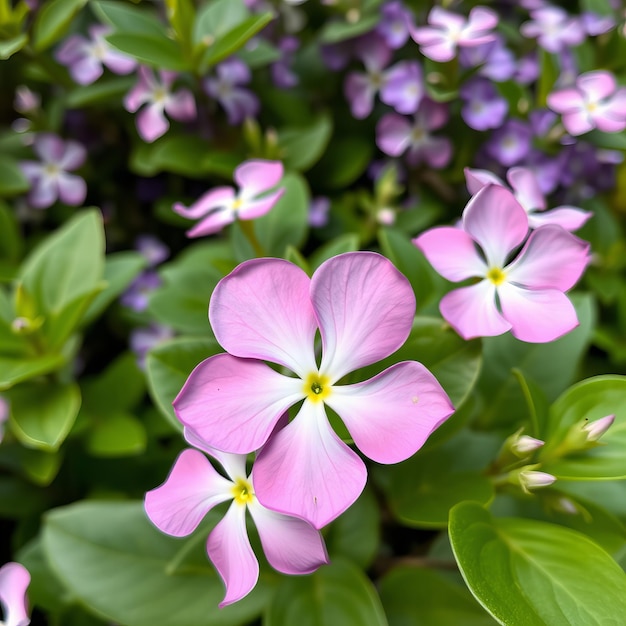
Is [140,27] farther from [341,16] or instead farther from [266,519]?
[266,519]

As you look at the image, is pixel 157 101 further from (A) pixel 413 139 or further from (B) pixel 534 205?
(B) pixel 534 205

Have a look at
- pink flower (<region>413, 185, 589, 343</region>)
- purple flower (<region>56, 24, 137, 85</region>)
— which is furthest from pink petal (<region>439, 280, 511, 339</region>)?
purple flower (<region>56, 24, 137, 85</region>)

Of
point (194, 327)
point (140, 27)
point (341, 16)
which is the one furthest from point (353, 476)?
point (341, 16)

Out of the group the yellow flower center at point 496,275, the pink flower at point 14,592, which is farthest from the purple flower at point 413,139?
the pink flower at point 14,592

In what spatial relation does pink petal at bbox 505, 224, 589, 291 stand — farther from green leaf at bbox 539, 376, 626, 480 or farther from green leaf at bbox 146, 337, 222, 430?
green leaf at bbox 146, 337, 222, 430

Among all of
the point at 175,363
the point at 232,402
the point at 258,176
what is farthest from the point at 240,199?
the point at 232,402

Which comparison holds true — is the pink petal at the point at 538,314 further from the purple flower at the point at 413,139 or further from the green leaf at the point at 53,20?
the green leaf at the point at 53,20
